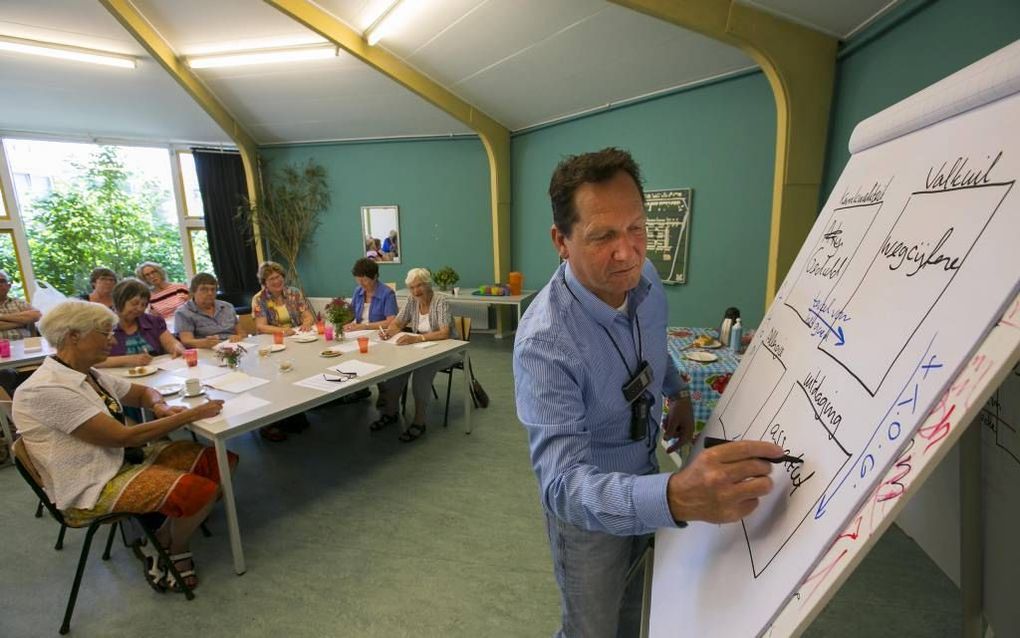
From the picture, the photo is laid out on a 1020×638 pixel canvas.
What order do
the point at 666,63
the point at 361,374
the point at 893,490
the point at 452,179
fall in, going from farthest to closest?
1. the point at 452,179
2. the point at 666,63
3. the point at 361,374
4. the point at 893,490

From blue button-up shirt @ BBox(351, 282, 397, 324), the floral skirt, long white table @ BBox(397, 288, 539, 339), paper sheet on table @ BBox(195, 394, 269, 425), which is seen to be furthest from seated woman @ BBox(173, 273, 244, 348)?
long white table @ BBox(397, 288, 539, 339)

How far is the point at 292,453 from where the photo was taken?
129 inches

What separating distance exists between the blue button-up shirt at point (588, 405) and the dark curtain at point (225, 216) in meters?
7.47

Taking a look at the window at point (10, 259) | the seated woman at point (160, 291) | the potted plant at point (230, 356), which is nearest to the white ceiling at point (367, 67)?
the window at point (10, 259)

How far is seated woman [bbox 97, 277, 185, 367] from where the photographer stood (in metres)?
2.94

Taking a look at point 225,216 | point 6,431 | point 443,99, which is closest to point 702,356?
point 443,99

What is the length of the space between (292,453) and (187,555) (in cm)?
117

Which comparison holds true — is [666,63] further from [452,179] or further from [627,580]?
[627,580]

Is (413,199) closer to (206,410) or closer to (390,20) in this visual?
(390,20)

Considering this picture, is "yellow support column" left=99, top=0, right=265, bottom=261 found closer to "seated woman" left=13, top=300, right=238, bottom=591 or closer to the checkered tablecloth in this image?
"seated woman" left=13, top=300, right=238, bottom=591

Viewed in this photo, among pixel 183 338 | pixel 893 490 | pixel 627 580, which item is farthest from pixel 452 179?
pixel 893 490

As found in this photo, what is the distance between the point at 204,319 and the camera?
3.65 metres

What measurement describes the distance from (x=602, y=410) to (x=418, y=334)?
282 centimetres

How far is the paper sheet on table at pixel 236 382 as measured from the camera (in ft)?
8.24
